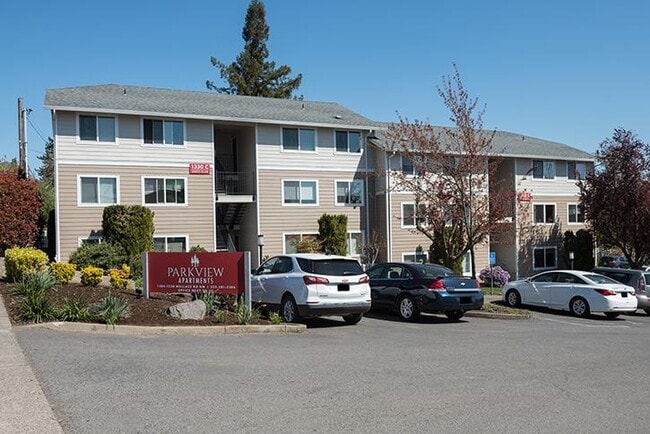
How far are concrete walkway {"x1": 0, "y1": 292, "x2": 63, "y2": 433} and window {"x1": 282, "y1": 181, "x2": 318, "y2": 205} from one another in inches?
891

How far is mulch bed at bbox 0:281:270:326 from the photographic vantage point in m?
12.3

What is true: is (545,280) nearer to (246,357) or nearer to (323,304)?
(323,304)

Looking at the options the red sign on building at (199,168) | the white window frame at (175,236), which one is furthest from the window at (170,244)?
the red sign on building at (199,168)

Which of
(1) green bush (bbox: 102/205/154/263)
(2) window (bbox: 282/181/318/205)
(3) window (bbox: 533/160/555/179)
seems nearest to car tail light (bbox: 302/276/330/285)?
(1) green bush (bbox: 102/205/154/263)

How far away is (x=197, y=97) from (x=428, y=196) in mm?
14896

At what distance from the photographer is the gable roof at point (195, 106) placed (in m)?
27.2

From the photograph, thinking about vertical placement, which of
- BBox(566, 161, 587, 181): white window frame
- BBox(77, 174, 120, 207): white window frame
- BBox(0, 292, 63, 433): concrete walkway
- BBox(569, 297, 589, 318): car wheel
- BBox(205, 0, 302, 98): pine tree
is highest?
BBox(205, 0, 302, 98): pine tree

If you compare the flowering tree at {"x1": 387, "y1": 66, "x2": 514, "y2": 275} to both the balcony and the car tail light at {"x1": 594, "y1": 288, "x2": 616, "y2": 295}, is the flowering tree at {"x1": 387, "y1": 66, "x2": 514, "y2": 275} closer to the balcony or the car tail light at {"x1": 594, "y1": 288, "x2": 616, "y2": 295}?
the car tail light at {"x1": 594, "y1": 288, "x2": 616, "y2": 295}

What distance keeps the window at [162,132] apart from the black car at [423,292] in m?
14.9

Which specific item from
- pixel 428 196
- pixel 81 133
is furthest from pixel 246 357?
pixel 81 133

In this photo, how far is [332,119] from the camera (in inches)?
1283

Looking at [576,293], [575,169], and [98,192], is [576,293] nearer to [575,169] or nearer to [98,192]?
[98,192]

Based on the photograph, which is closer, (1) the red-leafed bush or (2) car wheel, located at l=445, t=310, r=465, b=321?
(2) car wheel, located at l=445, t=310, r=465, b=321

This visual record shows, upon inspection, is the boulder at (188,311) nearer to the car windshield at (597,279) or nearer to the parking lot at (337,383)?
the parking lot at (337,383)
